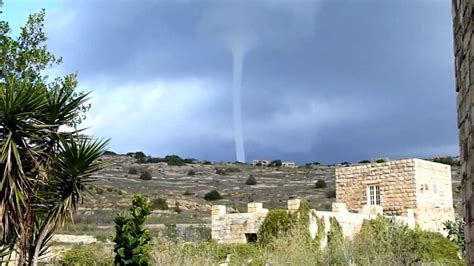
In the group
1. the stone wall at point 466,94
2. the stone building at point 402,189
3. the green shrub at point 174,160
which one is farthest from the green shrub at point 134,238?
the green shrub at point 174,160

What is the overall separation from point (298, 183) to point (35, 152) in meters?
42.3

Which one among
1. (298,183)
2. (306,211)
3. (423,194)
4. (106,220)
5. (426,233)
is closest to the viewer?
(306,211)

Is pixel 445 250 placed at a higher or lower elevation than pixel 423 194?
lower

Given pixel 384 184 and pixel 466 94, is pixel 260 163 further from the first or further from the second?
pixel 466 94

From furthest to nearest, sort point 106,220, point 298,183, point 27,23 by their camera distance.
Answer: point 298,183 → point 106,220 → point 27,23

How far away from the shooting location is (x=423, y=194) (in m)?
25.1

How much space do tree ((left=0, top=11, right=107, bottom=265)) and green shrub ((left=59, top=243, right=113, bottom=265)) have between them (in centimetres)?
791

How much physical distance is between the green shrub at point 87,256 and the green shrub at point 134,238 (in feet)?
13.0

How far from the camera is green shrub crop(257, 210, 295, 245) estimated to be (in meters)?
19.5

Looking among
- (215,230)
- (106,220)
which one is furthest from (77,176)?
(106,220)

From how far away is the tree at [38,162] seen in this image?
9.06 metres

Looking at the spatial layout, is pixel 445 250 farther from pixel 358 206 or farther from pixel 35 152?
pixel 35 152

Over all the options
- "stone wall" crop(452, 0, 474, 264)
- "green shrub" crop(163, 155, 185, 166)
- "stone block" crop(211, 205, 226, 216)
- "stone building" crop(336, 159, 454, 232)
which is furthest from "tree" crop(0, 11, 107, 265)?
"green shrub" crop(163, 155, 185, 166)

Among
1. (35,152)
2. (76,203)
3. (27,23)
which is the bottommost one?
(76,203)
